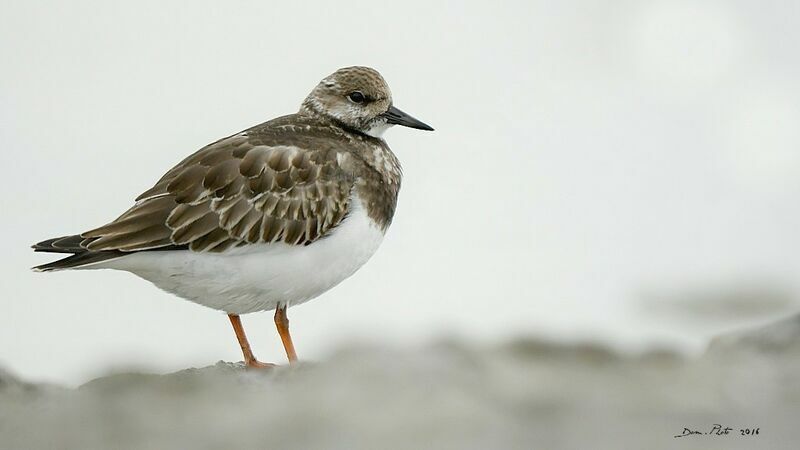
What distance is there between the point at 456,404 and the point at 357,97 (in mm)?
4242

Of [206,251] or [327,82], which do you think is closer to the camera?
[206,251]

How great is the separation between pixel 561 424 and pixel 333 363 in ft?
5.10

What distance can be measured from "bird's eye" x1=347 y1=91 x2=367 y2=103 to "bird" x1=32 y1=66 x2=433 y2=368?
21.5 inches

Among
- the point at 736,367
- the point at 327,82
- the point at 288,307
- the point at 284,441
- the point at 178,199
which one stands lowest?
the point at 284,441

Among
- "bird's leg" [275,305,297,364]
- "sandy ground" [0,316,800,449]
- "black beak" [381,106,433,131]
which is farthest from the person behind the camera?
"black beak" [381,106,433,131]

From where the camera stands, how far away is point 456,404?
4.90m

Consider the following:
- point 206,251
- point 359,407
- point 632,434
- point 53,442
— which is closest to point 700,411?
point 632,434

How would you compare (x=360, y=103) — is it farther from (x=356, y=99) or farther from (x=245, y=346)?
(x=245, y=346)

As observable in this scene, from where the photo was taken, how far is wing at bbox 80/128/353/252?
7.31m

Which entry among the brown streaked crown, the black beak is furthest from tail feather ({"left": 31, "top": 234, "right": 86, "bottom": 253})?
the black beak

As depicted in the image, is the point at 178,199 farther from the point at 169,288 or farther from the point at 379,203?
the point at 379,203

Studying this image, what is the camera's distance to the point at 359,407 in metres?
4.93

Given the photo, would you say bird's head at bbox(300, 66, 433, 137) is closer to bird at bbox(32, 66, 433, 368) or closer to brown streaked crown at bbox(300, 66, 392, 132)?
brown streaked crown at bbox(300, 66, 392, 132)

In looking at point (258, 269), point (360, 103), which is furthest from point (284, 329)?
point (360, 103)
